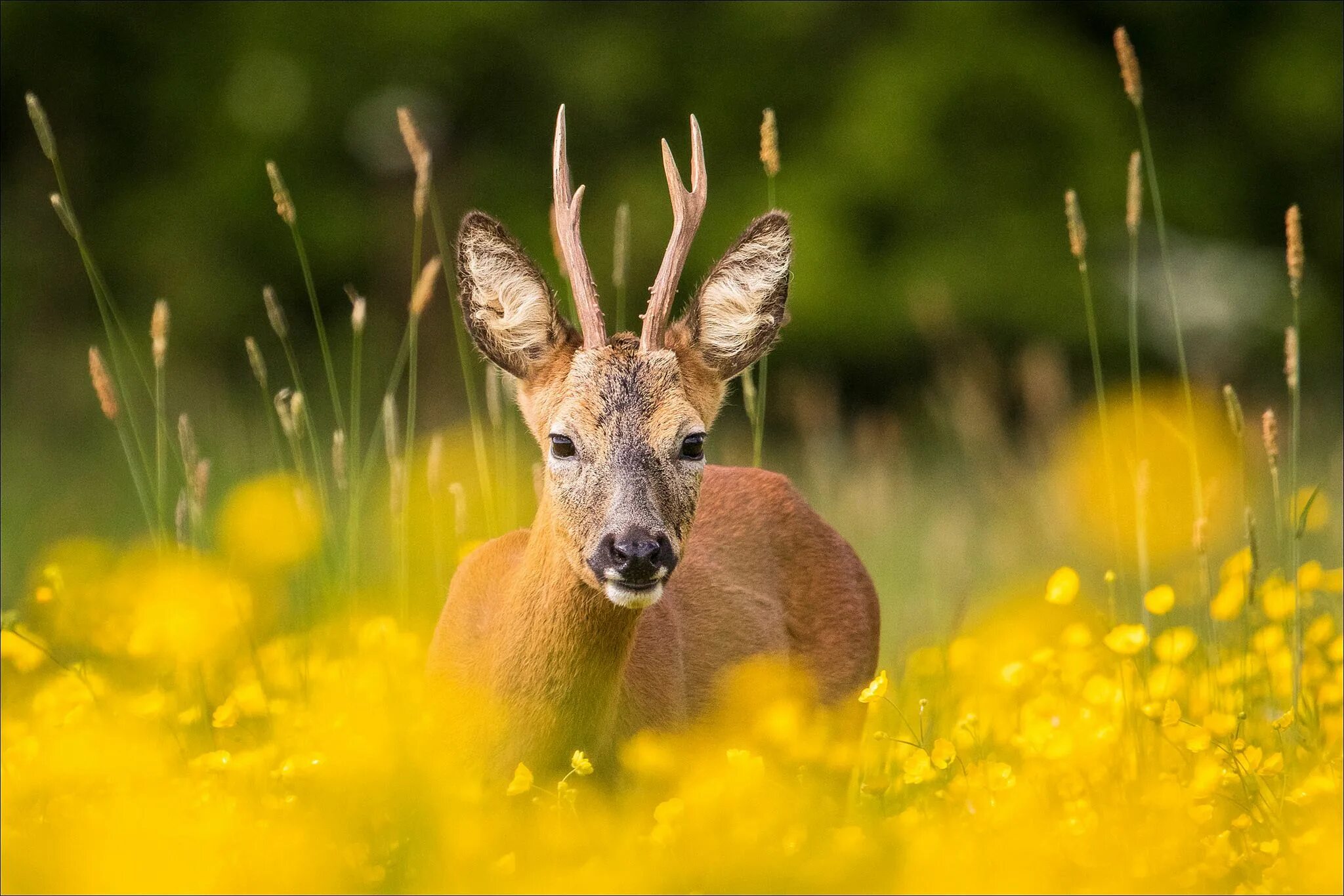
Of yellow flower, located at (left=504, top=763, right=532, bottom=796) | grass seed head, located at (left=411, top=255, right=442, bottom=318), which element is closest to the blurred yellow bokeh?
grass seed head, located at (left=411, top=255, right=442, bottom=318)

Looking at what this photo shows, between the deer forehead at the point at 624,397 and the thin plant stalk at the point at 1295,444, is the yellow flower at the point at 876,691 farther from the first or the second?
the thin plant stalk at the point at 1295,444

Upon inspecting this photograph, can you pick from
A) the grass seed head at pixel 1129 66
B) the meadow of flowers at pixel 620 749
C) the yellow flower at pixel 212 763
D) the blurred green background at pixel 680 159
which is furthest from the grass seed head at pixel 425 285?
the blurred green background at pixel 680 159

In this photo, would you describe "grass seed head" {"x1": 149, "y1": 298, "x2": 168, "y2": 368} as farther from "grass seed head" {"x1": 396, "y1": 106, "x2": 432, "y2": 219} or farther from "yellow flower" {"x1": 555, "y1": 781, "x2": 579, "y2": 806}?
"yellow flower" {"x1": 555, "y1": 781, "x2": 579, "y2": 806}

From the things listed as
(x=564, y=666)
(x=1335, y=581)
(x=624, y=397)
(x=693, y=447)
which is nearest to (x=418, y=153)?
(x=624, y=397)

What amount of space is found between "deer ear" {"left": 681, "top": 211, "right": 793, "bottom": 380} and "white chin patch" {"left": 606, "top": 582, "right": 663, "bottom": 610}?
0.80 meters

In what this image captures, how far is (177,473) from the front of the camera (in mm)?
6332

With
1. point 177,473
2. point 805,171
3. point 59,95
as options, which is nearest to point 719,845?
point 177,473

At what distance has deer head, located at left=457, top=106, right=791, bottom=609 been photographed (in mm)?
3547

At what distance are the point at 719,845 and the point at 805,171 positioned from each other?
8731 millimetres

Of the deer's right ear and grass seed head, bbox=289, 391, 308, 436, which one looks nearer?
the deer's right ear

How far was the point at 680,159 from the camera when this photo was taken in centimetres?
1190

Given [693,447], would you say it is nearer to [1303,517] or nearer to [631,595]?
[631,595]

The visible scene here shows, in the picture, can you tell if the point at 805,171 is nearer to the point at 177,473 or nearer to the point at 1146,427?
the point at 1146,427

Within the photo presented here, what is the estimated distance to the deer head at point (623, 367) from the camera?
3.55m
